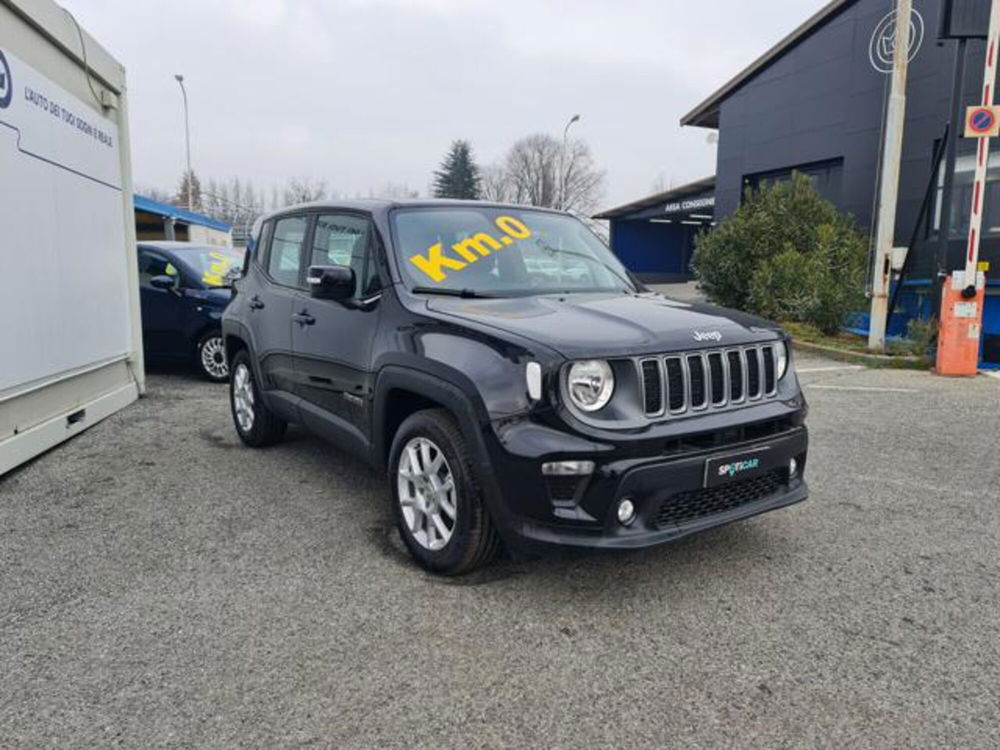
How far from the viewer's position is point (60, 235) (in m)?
5.85

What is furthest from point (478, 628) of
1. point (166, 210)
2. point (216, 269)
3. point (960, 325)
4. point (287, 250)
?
point (166, 210)

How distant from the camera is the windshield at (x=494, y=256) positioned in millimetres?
3928

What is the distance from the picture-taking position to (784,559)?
3.66 m

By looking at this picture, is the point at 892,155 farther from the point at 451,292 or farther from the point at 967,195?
the point at 451,292

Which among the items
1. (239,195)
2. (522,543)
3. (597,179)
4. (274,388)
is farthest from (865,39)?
(239,195)

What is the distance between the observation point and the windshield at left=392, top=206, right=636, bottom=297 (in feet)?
12.9

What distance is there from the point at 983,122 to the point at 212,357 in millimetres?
9287

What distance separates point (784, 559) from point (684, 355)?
49.2 inches

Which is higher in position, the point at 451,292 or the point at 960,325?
the point at 451,292

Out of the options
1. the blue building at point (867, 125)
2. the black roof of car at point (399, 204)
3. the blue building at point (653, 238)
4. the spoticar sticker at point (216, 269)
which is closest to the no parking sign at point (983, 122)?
the blue building at point (867, 125)

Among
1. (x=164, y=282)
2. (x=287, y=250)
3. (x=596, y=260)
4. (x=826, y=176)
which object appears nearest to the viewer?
(x=596, y=260)

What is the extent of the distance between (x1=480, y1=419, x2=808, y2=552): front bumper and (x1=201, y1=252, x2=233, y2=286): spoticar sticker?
6824mm

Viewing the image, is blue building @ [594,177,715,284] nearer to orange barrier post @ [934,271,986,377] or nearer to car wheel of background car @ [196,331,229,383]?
orange barrier post @ [934,271,986,377]

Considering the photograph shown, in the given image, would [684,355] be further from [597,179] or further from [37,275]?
[597,179]
